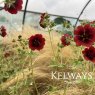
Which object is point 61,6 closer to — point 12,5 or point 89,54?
point 89,54

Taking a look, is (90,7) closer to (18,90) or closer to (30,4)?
(30,4)

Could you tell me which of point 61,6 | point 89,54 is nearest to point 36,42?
point 89,54

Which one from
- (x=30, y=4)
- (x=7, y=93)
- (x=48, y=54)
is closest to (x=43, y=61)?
(x=48, y=54)

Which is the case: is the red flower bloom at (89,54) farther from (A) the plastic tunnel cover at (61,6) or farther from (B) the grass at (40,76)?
(A) the plastic tunnel cover at (61,6)

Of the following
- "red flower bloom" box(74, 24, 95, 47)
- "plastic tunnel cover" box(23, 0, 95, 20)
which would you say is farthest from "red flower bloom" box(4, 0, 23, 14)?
"plastic tunnel cover" box(23, 0, 95, 20)

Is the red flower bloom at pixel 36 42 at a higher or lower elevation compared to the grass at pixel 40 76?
higher

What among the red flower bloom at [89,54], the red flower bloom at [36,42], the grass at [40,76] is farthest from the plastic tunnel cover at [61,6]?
the red flower bloom at [89,54]

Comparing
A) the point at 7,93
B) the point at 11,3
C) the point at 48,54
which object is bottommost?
the point at 7,93

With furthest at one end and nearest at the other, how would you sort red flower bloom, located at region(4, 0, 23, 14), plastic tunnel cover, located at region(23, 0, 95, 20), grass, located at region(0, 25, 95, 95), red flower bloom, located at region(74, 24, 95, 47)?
plastic tunnel cover, located at region(23, 0, 95, 20) < grass, located at region(0, 25, 95, 95) < red flower bloom, located at region(74, 24, 95, 47) < red flower bloom, located at region(4, 0, 23, 14)

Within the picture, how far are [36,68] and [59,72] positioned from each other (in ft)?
0.57

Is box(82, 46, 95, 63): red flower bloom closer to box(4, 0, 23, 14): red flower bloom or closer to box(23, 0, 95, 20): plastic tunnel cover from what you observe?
box(4, 0, 23, 14): red flower bloom

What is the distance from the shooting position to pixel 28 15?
9.61 meters

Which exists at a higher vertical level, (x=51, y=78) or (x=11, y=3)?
(x=11, y=3)

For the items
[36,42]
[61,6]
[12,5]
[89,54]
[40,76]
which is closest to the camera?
[12,5]
